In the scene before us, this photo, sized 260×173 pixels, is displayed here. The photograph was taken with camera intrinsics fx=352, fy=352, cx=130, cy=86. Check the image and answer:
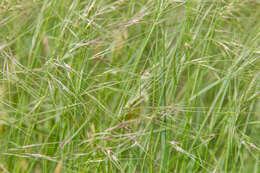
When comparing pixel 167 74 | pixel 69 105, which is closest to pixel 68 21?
pixel 69 105

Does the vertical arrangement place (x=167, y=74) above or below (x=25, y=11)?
below

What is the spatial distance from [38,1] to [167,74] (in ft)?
2.27

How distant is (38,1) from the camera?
1567 millimetres

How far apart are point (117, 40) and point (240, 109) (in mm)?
578

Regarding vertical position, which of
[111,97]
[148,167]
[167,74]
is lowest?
[148,167]

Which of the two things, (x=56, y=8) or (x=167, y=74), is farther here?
(x=56, y=8)

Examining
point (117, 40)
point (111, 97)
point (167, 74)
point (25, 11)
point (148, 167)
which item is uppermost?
point (25, 11)

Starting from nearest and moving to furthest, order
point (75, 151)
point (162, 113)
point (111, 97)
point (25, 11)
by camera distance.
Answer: point (162, 113) → point (75, 151) → point (25, 11) → point (111, 97)

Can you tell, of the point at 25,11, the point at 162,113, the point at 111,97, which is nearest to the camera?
the point at 162,113

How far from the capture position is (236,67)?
1343 mm

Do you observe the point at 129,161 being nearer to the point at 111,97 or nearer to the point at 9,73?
the point at 111,97

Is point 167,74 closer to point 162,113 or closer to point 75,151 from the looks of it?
point 162,113

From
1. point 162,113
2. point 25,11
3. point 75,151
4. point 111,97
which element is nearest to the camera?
point 162,113

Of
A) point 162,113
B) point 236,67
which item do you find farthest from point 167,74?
point 236,67
